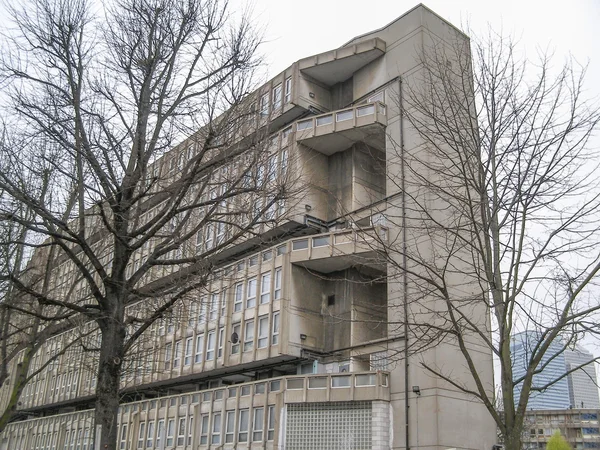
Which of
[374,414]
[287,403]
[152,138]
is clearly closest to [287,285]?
[287,403]

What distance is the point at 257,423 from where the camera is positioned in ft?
90.8

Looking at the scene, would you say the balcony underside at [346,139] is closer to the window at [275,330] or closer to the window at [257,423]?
the window at [275,330]

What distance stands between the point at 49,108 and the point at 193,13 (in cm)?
335

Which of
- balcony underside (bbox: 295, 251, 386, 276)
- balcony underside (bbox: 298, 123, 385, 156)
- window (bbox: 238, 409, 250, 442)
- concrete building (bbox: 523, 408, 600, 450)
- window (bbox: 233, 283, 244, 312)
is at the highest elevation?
balcony underside (bbox: 298, 123, 385, 156)

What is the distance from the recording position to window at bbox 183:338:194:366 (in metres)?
34.9

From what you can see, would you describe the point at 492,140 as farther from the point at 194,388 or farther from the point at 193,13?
the point at 194,388

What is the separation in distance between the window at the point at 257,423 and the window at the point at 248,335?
Answer: 339 cm

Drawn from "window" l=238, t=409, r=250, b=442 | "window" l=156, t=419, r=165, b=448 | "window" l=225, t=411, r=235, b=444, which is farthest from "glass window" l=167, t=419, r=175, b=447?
"window" l=238, t=409, r=250, b=442

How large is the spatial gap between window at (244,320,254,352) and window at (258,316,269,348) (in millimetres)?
676

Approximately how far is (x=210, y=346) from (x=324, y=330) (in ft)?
23.9

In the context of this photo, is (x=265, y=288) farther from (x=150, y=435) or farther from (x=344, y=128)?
(x=150, y=435)

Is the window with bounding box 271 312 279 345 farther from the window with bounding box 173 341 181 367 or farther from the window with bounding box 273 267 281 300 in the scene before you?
the window with bounding box 173 341 181 367

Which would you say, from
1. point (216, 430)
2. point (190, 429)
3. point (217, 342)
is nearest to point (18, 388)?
point (216, 430)

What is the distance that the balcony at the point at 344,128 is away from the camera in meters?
29.4
